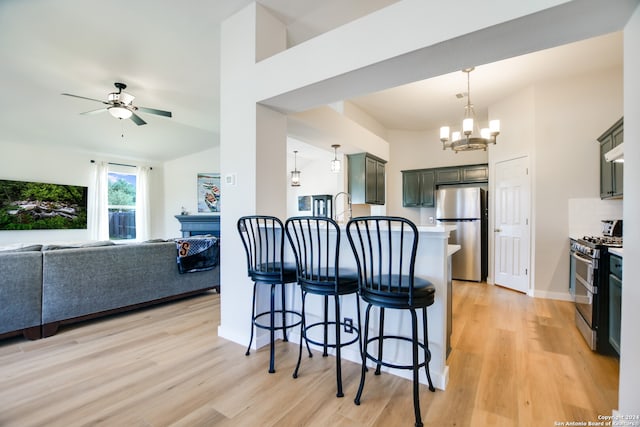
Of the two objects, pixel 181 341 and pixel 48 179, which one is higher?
pixel 48 179

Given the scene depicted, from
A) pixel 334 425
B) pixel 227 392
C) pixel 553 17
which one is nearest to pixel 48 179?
pixel 227 392

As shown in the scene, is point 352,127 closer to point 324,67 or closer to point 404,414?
point 324,67

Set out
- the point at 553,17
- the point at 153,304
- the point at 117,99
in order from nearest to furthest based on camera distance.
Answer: the point at 553,17 → the point at 153,304 → the point at 117,99

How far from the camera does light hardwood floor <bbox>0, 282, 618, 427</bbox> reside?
159cm

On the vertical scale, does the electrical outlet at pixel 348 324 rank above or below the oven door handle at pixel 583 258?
below

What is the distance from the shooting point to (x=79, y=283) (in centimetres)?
284

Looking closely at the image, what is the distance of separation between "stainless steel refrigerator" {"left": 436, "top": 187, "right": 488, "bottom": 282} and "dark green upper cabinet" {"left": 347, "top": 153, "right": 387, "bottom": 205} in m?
1.28

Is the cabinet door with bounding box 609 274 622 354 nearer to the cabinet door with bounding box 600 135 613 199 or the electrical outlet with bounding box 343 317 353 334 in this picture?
the cabinet door with bounding box 600 135 613 199

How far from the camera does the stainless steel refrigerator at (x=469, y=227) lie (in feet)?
16.4

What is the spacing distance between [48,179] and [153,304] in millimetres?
4687

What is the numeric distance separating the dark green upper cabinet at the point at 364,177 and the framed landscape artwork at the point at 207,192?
12.8ft

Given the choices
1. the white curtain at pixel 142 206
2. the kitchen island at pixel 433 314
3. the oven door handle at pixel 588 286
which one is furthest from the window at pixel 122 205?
the oven door handle at pixel 588 286

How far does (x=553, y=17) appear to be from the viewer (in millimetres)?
1419

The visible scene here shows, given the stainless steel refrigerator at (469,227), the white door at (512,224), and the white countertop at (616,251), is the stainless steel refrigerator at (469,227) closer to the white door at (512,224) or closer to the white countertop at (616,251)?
the white door at (512,224)
